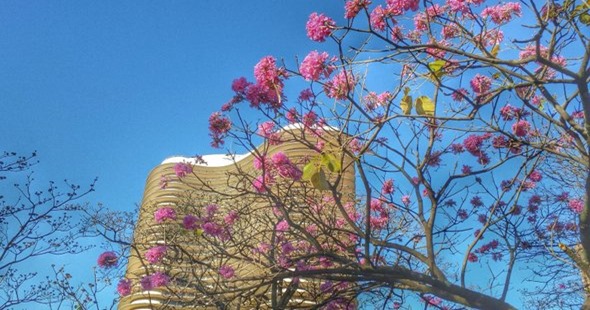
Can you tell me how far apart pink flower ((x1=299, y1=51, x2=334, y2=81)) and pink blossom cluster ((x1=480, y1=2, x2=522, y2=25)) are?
155 cm

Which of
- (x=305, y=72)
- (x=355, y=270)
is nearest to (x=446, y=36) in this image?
(x=305, y=72)

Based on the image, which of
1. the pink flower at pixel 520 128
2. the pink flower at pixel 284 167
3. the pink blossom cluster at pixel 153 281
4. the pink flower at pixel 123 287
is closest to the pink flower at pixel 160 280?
the pink blossom cluster at pixel 153 281

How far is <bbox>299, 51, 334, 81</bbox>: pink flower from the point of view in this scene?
4.45 m

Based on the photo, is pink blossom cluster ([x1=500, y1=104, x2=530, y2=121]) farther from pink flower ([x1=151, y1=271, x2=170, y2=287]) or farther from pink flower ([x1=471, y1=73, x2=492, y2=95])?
pink flower ([x1=151, y1=271, x2=170, y2=287])

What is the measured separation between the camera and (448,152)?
5.71 metres

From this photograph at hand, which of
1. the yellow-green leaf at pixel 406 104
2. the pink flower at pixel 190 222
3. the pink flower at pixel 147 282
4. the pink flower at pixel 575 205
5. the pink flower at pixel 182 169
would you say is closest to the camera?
the yellow-green leaf at pixel 406 104

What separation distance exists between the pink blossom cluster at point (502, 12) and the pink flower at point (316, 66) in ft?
5.07

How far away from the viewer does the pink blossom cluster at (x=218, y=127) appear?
205 inches

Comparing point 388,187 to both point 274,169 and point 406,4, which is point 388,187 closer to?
point 274,169

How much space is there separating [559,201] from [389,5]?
3.68 metres

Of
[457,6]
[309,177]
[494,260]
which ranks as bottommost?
[309,177]

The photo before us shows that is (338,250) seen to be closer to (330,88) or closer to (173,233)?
(330,88)

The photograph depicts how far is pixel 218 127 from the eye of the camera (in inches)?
206

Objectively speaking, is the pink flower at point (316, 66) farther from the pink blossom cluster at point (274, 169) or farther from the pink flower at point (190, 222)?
the pink flower at point (190, 222)
